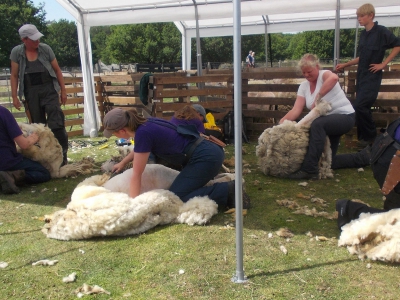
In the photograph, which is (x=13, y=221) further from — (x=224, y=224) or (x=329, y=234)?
(x=329, y=234)

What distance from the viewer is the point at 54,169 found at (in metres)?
5.71

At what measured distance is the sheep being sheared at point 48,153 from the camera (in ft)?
18.0

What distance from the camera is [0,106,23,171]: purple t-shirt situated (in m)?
4.86

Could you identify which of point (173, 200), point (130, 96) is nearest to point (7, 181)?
point (173, 200)

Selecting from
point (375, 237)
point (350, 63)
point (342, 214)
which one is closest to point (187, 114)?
point (342, 214)

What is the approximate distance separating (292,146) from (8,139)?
3623mm

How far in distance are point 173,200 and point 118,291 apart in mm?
1263

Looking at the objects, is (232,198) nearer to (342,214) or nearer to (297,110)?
(342,214)

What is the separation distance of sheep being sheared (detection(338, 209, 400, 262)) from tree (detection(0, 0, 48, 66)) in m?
47.0

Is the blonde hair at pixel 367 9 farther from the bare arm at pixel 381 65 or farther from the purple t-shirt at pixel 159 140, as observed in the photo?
the purple t-shirt at pixel 159 140

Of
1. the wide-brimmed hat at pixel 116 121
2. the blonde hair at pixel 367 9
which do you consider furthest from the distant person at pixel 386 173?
the blonde hair at pixel 367 9

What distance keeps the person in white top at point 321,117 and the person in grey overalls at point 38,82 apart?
3.61 m

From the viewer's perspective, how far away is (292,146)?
5273 mm

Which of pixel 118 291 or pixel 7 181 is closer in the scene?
pixel 118 291
